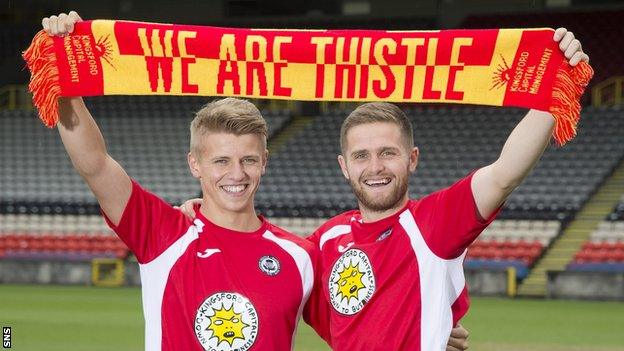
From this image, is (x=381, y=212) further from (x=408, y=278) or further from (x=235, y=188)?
(x=235, y=188)

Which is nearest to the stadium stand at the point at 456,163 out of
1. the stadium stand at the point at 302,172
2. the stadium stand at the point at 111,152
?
the stadium stand at the point at 302,172

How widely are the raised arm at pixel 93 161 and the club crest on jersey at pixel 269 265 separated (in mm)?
568

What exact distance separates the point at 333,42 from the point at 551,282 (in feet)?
47.8

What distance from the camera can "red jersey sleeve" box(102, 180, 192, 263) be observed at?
4.18 m

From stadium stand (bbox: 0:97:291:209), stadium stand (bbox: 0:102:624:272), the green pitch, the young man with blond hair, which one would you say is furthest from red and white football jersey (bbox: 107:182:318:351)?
stadium stand (bbox: 0:97:291:209)

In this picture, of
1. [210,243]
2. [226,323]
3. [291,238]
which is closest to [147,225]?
→ [210,243]

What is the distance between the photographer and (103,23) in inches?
173

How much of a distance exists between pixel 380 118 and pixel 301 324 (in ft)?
33.3

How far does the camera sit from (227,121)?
13.9 ft

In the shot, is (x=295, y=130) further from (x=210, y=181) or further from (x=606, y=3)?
(x=210, y=181)

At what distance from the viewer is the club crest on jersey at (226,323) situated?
4.12 meters

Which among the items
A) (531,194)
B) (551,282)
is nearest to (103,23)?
(551,282)

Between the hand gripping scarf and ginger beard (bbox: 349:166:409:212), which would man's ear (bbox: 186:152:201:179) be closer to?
the hand gripping scarf

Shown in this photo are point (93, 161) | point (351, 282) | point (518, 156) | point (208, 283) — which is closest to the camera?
point (518, 156)
